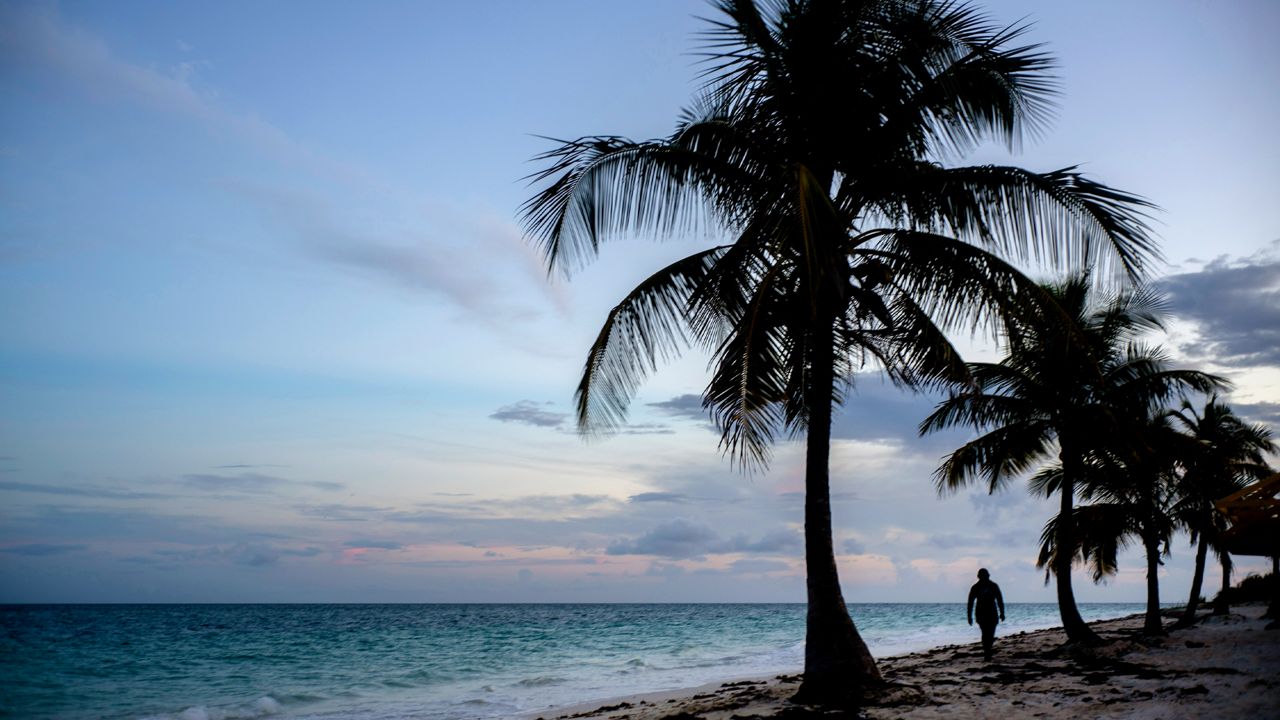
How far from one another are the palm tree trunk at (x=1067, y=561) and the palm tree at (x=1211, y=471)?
282cm

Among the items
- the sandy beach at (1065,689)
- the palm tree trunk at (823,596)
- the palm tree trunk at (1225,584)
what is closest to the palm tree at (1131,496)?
the sandy beach at (1065,689)

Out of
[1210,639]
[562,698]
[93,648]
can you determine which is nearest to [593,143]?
[562,698]

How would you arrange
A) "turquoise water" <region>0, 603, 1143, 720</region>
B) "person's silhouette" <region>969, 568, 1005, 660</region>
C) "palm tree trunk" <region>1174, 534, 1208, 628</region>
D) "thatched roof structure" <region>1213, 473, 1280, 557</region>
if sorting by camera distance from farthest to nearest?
"palm tree trunk" <region>1174, 534, 1208, 628</region> → "turquoise water" <region>0, 603, 1143, 720</region> → "person's silhouette" <region>969, 568, 1005, 660</region> → "thatched roof structure" <region>1213, 473, 1280, 557</region>

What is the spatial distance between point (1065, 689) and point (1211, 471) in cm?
1272

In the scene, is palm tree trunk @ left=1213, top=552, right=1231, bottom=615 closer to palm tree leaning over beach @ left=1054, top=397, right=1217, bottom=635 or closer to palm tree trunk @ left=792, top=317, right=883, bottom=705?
palm tree leaning over beach @ left=1054, top=397, right=1217, bottom=635

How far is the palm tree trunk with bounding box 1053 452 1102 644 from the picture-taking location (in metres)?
15.4

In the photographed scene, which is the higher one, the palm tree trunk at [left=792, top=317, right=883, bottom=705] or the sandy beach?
the palm tree trunk at [left=792, top=317, right=883, bottom=705]

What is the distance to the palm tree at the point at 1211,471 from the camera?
736 inches

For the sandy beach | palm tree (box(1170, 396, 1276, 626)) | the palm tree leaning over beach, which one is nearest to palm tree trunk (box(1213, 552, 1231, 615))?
palm tree (box(1170, 396, 1276, 626))

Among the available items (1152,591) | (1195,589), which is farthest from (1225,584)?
(1152,591)

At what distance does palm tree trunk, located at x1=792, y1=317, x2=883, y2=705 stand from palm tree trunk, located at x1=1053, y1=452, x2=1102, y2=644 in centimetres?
822

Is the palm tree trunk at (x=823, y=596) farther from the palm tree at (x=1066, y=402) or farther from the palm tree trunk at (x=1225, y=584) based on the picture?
the palm tree trunk at (x=1225, y=584)

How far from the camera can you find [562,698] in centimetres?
1672

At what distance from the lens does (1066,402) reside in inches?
592
